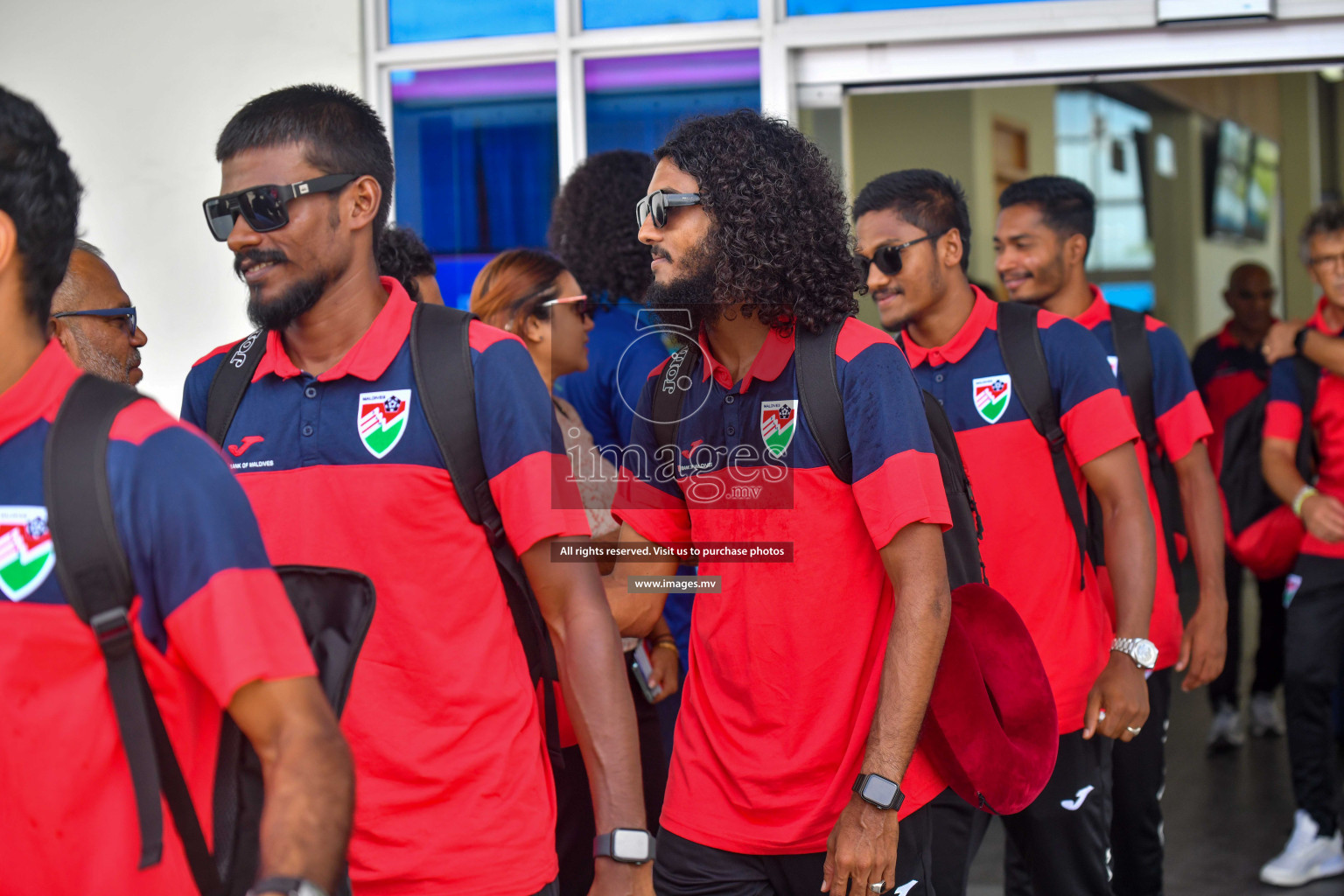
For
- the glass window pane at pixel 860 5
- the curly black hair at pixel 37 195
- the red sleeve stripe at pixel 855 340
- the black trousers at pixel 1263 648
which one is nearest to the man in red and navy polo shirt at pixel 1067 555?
the red sleeve stripe at pixel 855 340

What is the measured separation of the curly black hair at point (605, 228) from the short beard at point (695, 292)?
1.46 metres

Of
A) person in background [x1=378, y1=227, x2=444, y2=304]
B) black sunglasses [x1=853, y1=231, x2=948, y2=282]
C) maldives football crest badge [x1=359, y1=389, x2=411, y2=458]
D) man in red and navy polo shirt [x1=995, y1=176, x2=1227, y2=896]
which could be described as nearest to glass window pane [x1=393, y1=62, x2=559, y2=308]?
person in background [x1=378, y1=227, x2=444, y2=304]

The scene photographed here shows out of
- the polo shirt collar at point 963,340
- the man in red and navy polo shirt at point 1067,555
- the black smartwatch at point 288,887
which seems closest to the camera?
the black smartwatch at point 288,887

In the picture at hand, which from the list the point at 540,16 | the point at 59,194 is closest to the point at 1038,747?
the point at 59,194

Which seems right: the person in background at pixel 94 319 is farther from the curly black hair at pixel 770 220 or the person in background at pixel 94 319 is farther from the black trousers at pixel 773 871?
the black trousers at pixel 773 871

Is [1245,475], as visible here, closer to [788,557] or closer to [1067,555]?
[1067,555]

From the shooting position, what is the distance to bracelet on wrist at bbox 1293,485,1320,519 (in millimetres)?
5113

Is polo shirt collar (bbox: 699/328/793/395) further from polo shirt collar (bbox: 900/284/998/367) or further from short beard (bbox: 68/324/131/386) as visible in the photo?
short beard (bbox: 68/324/131/386)

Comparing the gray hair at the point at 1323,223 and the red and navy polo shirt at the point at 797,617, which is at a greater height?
the gray hair at the point at 1323,223

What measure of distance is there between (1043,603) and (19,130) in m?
2.82

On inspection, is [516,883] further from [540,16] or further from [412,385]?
[540,16]

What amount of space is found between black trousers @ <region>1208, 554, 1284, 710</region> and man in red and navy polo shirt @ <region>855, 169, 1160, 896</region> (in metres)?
3.92

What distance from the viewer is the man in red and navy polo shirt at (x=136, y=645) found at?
1.42 meters

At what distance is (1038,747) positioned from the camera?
2721 millimetres
